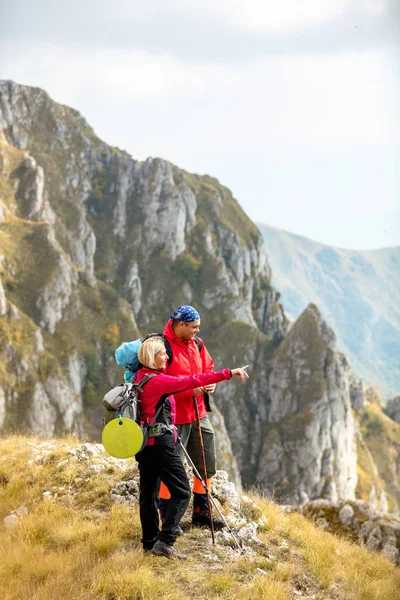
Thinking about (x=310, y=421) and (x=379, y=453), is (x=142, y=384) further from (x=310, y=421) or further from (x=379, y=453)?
(x=379, y=453)

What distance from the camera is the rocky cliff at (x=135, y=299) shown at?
102875 millimetres

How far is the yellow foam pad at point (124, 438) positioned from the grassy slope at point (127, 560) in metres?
1.55

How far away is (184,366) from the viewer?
24.5 ft

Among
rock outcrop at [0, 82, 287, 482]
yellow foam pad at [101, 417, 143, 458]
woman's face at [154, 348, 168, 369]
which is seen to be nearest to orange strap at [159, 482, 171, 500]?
yellow foam pad at [101, 417, 143, 458]

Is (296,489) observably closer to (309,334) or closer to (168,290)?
(309,334)

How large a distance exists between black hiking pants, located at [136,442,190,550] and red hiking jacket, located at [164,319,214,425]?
3.34 ft

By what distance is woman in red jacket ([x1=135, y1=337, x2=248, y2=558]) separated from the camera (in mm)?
6445

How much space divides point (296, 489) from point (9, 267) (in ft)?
320

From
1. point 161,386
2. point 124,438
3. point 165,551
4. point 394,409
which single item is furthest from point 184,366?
point 394,409

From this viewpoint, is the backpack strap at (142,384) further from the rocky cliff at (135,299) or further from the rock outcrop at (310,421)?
the rock outcrop at (310,421)

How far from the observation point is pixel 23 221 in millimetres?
114688

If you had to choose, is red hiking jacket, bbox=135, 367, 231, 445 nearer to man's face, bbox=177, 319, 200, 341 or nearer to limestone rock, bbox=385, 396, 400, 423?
man's face, bbox=177, 319, 200, 341

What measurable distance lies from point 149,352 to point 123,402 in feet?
2.71

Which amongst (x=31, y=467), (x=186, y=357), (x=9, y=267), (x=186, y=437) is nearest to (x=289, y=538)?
(x=186, y=437)
